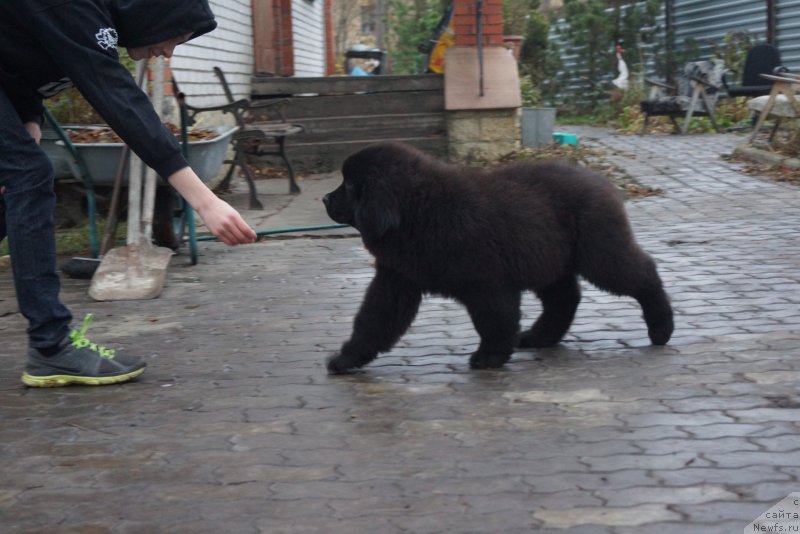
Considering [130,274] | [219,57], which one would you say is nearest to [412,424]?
[130,274]

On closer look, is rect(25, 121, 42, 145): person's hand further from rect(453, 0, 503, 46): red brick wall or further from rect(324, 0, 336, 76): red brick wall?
rect(324, 0, 336, 76): red brick wall

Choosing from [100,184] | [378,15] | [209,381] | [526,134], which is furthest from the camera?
[378,15]

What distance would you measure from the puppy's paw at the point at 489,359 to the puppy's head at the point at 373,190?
27.1 inches

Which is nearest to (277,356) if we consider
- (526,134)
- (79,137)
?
(79,137)

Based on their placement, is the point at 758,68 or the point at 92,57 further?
the point at 758,68

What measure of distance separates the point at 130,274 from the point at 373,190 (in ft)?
8.34

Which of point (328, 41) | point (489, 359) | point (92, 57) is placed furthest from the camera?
point (328, 41)

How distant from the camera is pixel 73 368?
163 inches

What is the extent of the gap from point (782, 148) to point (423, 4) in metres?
14.3

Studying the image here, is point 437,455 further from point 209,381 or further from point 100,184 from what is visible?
point 100,184

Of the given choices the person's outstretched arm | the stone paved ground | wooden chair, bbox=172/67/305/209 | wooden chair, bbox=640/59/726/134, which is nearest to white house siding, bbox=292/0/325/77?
wooden chair, bbox=172/67/305/209

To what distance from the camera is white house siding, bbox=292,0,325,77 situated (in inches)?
663

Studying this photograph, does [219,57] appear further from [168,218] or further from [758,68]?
[758,68]

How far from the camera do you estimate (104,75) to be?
3559 millimetres
